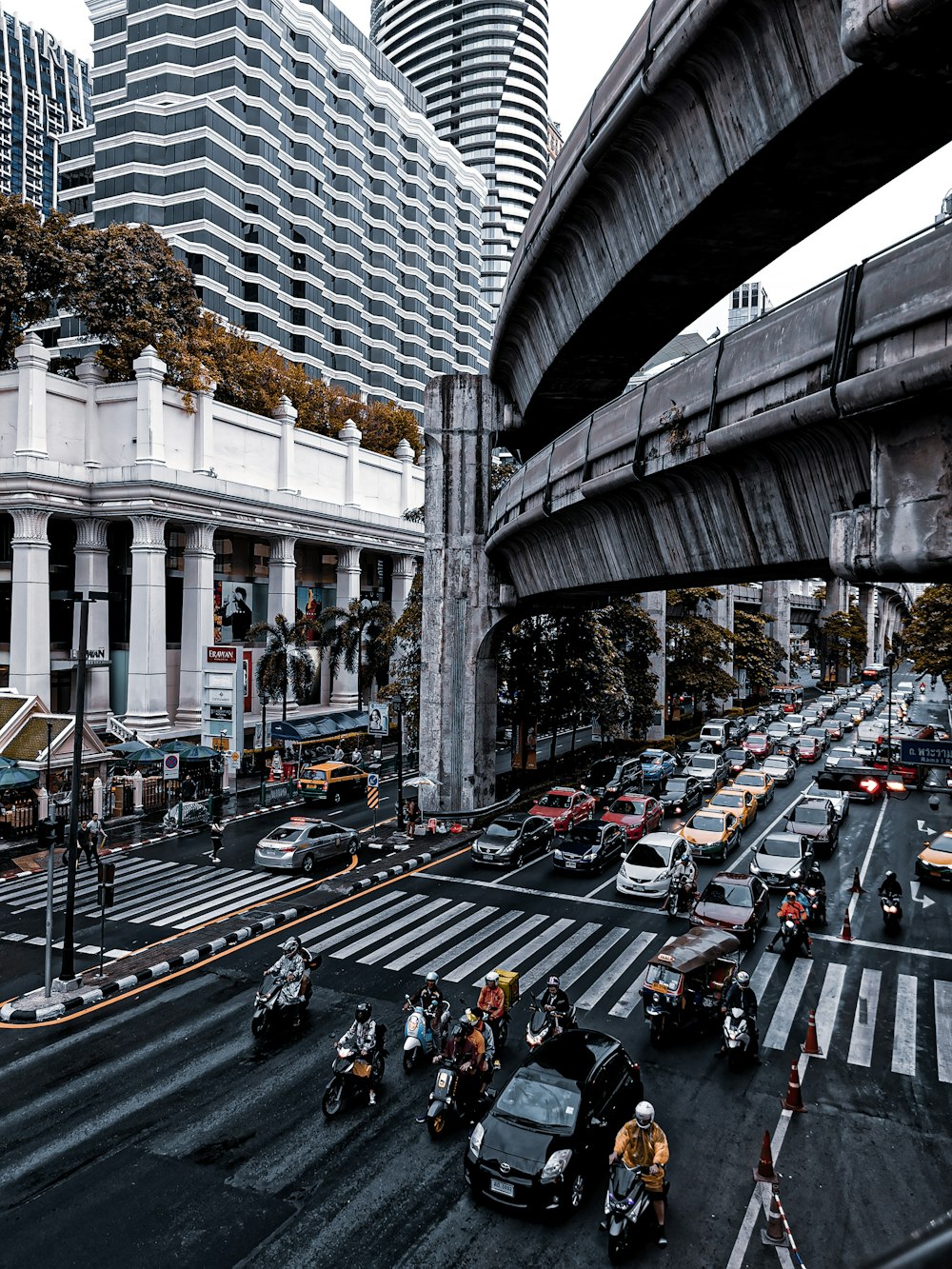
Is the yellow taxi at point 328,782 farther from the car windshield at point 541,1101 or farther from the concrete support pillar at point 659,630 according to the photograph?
the car windshield at point 541,1101

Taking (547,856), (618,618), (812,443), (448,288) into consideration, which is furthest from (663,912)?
(448,288)

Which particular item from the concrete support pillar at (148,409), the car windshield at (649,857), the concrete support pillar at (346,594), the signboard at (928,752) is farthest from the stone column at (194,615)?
the signboard at (928,752)

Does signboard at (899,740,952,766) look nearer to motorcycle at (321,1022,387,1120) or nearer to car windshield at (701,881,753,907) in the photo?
car windshield at (701,881,753,907)

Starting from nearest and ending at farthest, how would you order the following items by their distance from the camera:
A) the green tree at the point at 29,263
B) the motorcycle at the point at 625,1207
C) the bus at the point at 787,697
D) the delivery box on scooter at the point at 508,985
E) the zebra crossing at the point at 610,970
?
1. the motorcycle at the point at 625,1207
2. the delivery box on scooter at the point at 508,985
3. the zebra crossing at the point at 610,970
4. the green tree at the point at 29,263
5. the bus at the point at 787,697

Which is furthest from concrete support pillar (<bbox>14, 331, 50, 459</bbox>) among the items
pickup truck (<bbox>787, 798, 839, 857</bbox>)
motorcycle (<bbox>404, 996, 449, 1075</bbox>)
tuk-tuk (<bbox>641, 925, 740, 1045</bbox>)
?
tuk-tuk (<bbox>641, 925, 740, 1045</bbox>)

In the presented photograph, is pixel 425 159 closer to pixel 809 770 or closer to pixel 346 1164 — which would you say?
pixel 809 770

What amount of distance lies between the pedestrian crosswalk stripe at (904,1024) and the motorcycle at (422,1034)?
290 inches

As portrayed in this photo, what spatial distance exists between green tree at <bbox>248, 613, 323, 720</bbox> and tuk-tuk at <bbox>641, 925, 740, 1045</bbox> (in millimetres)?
29307

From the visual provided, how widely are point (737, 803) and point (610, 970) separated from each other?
14.3 metres

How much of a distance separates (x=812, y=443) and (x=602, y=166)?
713 cm

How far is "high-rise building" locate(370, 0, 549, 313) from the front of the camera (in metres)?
137

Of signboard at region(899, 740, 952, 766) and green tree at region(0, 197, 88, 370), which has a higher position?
green tree at region(0, 197, 88, 370)

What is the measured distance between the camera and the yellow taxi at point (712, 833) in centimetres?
2694

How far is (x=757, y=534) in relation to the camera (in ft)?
43.2
